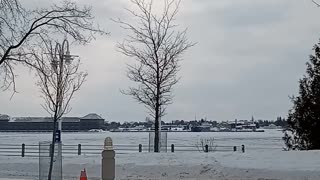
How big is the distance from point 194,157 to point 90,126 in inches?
3798

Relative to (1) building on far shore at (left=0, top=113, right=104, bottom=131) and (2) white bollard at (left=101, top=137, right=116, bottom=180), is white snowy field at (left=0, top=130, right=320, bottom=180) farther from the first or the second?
(1) building on far shore at (left=0, top=113, right=104, bottom=131)

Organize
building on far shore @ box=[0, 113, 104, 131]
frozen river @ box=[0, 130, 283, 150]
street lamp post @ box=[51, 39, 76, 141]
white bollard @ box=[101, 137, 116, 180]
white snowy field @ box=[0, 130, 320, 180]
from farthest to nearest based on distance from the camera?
building on far shore @ box=[0, 113, 104, 131]
frozen river @ box=[0, 130, 283, 150]
street lamp post @ box=[51, 39, 76, 141]
white snowy field @ box=[0, 130, 320, 180]
white bollard @ box=[101, 137, 116, 180]

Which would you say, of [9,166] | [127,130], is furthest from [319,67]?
[127,130]

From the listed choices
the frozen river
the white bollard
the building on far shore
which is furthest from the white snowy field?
the building on far shore

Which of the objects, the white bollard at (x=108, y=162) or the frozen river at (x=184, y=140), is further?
the frozen river at (x=184, y=140)

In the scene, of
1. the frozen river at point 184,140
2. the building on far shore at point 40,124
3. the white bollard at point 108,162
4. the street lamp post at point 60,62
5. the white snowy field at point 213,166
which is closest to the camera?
the white bollard at point 108,162

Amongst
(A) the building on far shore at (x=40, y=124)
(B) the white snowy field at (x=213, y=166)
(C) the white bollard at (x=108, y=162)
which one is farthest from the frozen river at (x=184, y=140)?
(C) the white bollard at (x=108, y=162)

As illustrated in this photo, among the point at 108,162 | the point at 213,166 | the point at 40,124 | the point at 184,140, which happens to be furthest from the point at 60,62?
the point at 40,124

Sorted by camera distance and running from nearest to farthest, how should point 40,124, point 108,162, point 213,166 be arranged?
point 108,162
point 213,166
point 40,124

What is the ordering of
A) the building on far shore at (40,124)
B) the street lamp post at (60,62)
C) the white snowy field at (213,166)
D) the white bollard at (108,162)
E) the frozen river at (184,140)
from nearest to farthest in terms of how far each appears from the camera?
the white bollard at (108,162)
the white snowy field at (213,166)
the street lamp post at (60,62)
the frozen river at (184,140)
the building on far shore at (40,124)

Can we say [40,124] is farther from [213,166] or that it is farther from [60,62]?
[213,166]

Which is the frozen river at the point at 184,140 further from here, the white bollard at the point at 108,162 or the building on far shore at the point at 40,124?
the white bollard at the point at 108,162

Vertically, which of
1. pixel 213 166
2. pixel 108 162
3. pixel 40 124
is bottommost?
pixel 213 166

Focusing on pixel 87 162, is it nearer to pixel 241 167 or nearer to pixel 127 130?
pixel 241 167
